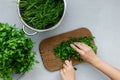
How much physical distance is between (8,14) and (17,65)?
174 mm

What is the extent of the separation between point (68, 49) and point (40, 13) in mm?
156

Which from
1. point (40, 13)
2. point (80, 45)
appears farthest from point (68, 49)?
point (40, 13)

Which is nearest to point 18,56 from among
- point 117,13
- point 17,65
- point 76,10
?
point 17,65

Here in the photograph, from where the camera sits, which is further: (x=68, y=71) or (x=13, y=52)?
(x=68, y=71)

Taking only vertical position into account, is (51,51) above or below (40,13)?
below

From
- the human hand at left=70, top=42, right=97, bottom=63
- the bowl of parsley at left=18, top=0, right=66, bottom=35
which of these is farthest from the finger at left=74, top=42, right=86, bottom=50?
the bowl of parsley at left=18, top=0, right=66, bottom=35

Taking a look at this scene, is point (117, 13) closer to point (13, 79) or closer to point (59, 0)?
point (59, 0)

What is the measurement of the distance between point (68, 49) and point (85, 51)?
5cm

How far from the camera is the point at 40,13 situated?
99cm

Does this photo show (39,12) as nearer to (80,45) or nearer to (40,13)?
(40,13)

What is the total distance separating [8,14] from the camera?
3.49 feet

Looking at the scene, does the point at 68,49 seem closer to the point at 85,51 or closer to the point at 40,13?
the point at 85,51

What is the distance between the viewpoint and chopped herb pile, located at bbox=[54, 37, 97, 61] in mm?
1071

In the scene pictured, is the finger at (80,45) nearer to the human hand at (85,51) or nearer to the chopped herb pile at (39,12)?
the human hand at (85,51)
